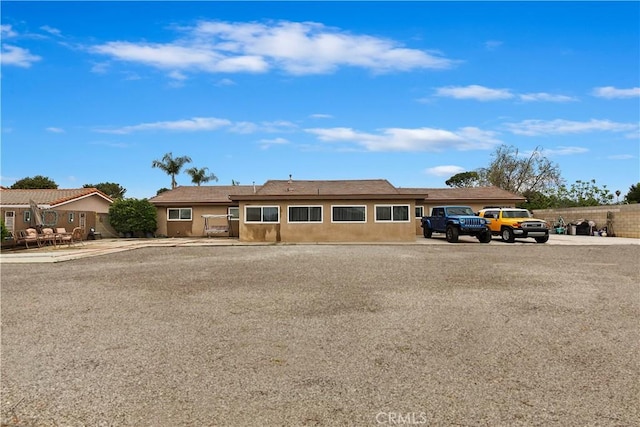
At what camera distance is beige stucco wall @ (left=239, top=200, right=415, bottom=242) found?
24.3 meters

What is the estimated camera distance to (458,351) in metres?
5.21

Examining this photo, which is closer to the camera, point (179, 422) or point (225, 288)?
point (179, 422)

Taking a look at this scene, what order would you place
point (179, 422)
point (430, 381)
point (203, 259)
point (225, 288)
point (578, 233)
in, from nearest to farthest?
point (179, 422) < point (430, 381) < point (225, 288) < point (203, 259) < point (578, 233)

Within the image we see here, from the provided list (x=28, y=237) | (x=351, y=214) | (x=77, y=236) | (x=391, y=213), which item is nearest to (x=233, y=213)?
Result: (x=77, y=236)

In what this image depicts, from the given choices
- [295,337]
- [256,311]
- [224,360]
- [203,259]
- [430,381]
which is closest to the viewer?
[430,381]

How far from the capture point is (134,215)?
30391 millimetres

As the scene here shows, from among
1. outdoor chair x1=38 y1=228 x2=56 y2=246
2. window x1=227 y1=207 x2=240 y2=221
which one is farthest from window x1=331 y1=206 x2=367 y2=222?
outdoor chair x1=38 y1=228 x2=56 y2=246

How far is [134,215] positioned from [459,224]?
69.0ft

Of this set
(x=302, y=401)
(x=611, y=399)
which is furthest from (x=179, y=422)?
(x=611, y=399)

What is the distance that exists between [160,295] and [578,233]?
3250cm

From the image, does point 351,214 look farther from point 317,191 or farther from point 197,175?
point 197,175

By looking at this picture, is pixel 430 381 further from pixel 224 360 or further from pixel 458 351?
pixel 224 360

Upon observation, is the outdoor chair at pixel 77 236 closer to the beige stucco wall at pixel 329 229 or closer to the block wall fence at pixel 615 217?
the beige stucco wall at pixel 329 229

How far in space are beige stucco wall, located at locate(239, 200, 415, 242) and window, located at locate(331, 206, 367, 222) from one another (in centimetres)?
17
